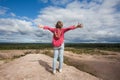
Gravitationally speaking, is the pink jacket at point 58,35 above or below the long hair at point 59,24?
below

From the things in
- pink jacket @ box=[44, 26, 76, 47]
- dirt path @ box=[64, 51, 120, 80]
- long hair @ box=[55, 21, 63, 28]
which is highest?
long hair @ box=[55, 21, 63, 28]

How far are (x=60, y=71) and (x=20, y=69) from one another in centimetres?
222

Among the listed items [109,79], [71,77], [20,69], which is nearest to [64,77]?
[71,77]

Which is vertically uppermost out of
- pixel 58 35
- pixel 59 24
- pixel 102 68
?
pixel 59 24

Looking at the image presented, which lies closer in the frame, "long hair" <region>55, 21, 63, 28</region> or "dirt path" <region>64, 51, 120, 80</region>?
"long hair" <region>55, 21, 63, 28</region>

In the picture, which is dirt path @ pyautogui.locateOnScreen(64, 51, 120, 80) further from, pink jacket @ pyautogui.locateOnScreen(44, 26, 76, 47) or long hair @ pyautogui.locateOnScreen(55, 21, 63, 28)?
long hair @ pyautogui.locateOnScreen(55, 21, 63, 28)

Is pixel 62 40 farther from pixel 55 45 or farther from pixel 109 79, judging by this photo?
pixel 109 79

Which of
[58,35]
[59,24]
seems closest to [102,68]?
[58,35]

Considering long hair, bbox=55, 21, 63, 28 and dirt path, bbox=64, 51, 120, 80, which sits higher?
long hair, bbox=55, 21, 63, 28

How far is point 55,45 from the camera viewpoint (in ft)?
25.1

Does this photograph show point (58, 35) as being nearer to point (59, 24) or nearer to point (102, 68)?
point (59, 24)

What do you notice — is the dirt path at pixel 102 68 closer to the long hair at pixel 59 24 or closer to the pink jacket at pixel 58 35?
the pink jacket at pixel 58 35

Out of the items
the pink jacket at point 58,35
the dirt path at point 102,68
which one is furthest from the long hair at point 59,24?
the dirt path at point 102,68

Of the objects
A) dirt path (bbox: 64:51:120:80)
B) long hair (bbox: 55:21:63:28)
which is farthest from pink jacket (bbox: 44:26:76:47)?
dirt path (bbox: 64:51:120:80)
